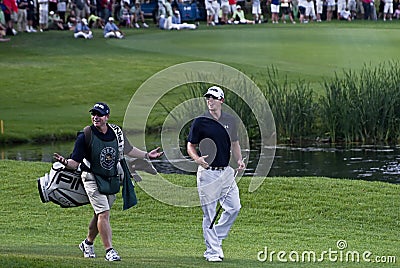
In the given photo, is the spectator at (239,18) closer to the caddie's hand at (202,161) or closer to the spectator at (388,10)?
the spectator at (388,10)

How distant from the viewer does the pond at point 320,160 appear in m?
22.7

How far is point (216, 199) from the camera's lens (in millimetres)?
11320

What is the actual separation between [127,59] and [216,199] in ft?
100

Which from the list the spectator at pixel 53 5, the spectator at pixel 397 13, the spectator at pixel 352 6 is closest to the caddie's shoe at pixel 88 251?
the spectator at pixel 53 5

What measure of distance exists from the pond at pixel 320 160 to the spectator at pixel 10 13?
1746cm

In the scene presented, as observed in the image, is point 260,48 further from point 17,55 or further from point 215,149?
point 215,149

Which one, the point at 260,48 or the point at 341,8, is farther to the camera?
the point at 341,8

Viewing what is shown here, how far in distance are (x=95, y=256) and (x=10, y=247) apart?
1340 mm

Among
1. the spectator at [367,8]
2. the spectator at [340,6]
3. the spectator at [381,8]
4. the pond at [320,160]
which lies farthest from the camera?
the spectator at [381,8]

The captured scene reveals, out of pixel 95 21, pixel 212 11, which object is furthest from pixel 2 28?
pixel 212 11

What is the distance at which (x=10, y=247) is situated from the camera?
12.2m

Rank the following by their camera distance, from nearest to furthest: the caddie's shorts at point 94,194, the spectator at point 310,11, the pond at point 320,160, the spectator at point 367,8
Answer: the caddie's shorts at point 94,194 < the pond at point 320,160 < the spectator at point 310,11 < the spectator at point 367,8

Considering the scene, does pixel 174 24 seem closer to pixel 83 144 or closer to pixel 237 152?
pixel 237 152

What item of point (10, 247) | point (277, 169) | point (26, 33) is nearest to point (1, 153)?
point (277, 169)
